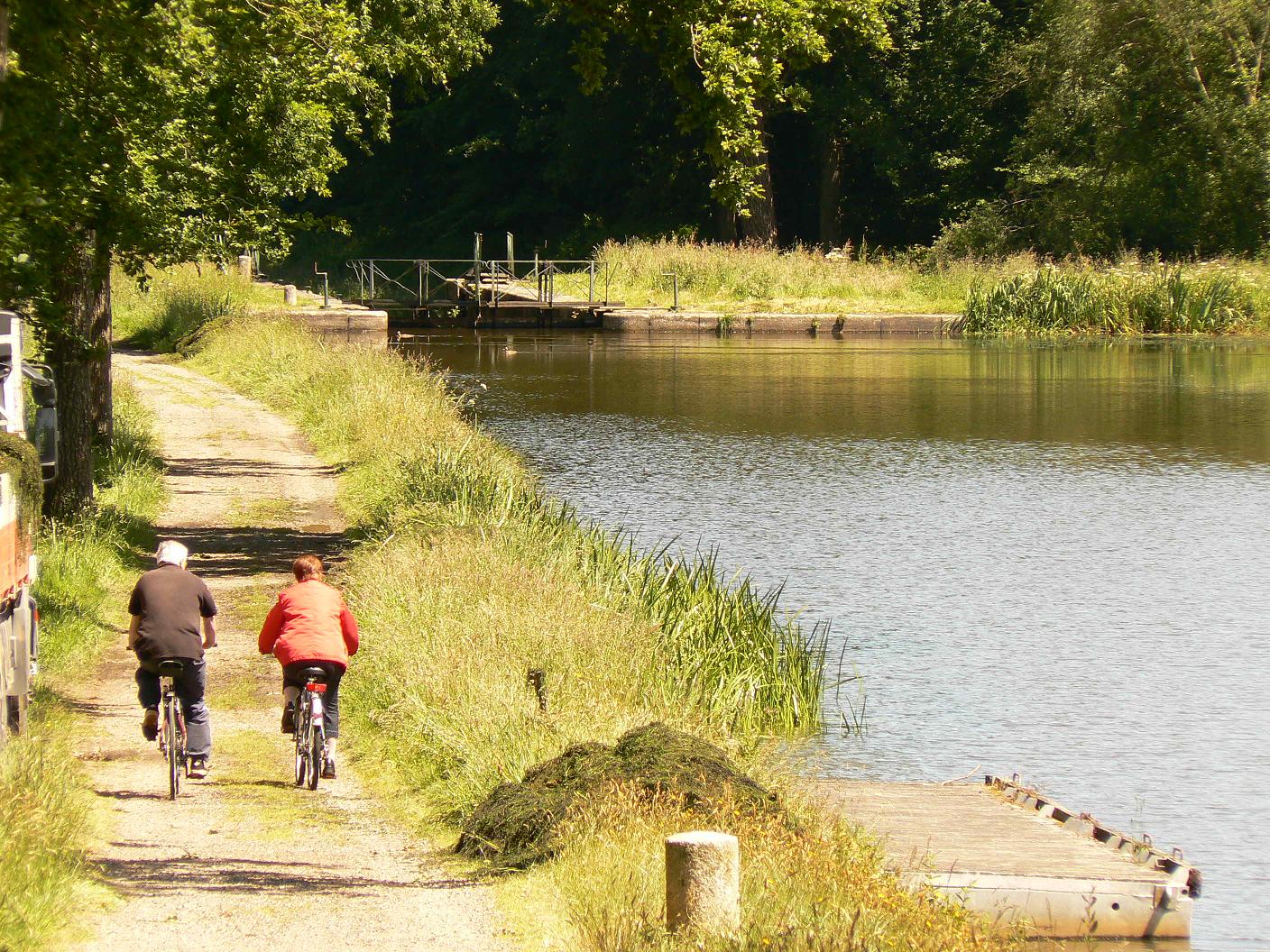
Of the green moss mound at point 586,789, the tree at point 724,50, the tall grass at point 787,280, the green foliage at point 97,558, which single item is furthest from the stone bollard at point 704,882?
the tall grass at point 787,280

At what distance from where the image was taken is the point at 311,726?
9.10 meters

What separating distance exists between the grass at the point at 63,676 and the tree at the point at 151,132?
35.1 inches

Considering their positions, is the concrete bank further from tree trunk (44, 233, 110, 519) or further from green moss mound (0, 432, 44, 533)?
green moss mound (0, 432, 44, 533)

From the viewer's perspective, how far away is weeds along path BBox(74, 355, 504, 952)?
7.02 m

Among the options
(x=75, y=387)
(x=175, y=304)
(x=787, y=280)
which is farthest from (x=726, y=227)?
(x=75, y=387)

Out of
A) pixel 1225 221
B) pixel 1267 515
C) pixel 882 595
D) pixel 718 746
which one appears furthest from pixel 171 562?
pixel 1225 221

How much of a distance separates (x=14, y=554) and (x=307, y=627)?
5.19ft

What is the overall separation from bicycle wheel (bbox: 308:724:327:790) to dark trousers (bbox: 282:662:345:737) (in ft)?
0.24

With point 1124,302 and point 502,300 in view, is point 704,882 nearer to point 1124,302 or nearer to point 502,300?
point 1124,302

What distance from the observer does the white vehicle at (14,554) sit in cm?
840

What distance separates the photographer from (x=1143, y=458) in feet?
79.6

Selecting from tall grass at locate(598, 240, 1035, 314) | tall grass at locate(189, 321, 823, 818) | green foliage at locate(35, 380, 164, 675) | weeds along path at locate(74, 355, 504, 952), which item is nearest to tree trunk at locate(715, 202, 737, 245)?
tall grass at locate(598, 240, 1035, 314)

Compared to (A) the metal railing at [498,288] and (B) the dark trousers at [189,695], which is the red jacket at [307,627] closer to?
(B) the dark trousers at [189,695]

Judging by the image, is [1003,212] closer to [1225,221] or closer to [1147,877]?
[1225,221]
